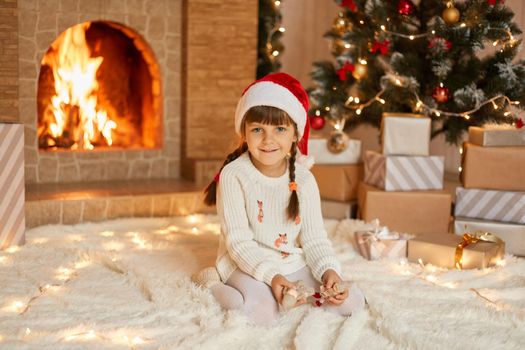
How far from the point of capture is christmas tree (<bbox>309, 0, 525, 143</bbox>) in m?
3.04

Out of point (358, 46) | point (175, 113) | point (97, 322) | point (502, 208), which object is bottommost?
point (97, 322)

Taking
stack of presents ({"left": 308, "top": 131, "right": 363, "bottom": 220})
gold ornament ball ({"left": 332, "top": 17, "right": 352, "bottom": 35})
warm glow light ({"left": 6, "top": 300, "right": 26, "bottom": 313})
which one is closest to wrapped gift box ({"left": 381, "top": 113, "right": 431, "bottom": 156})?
stack of presents ({"left": 308, "top": 131, "right": 363, "bottom": 220})

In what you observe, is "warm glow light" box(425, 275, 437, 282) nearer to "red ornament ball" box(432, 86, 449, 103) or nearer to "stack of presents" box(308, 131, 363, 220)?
"stack of presents" box(308, 131, 363, 220)

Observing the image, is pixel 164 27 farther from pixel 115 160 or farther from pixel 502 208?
pixel 502 208

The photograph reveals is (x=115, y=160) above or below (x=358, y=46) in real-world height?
below

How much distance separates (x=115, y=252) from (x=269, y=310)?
881mm

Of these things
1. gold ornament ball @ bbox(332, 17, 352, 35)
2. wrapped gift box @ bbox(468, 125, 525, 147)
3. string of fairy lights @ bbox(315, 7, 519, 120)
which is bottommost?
wrapped gift box @ bbox(468, 125, 525, 147)

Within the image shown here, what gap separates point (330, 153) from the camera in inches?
128

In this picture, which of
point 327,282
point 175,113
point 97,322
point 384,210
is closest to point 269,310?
point 327,282

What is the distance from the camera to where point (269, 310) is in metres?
1.87

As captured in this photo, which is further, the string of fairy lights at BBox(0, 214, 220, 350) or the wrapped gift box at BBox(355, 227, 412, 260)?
the wrapped gift box at BBox(355, 227, 412, 260)

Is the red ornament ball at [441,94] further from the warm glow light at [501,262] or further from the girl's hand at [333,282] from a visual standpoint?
the girl's hand at [333,282]

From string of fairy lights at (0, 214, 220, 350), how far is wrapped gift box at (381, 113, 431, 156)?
34.1 inches

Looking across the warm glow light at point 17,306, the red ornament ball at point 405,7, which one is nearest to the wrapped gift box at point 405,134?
the red ornament ball at point 405,7
